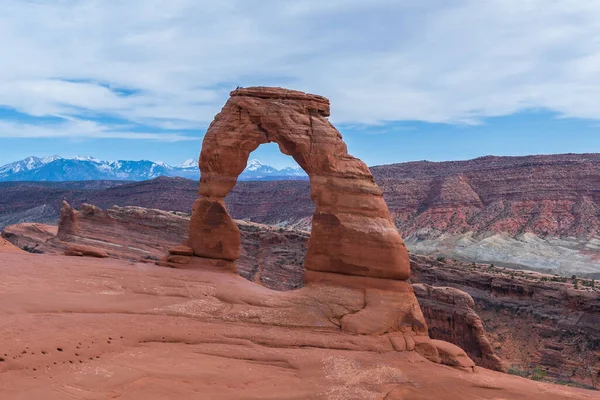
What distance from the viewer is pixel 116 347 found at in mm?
12898

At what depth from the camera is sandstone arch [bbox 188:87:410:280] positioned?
18688mm

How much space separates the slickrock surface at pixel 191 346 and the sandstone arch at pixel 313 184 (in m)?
1.60

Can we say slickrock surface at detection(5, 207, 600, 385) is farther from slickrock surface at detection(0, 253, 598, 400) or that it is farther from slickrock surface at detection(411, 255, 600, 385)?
slickrock surface at detection(0, 253, 598, 400)

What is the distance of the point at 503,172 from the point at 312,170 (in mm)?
85193

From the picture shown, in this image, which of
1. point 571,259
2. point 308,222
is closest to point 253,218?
point 308,222

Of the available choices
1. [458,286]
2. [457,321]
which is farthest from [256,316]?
[458,286]

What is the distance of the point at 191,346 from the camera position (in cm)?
1403

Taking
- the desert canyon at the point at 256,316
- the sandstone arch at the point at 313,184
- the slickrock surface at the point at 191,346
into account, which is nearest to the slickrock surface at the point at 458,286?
the desert canyon at the point at 256,316

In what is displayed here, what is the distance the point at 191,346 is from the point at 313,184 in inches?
313

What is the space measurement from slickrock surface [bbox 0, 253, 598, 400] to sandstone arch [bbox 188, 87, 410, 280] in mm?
1598

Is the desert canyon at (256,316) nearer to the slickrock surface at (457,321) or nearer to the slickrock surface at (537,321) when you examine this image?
the slickrock surface at (457,321)

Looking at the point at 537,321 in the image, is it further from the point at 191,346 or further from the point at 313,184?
the point at 191,346

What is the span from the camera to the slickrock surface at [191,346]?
37.1ft

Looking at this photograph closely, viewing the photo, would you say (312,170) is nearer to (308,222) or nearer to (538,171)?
(308,222)
